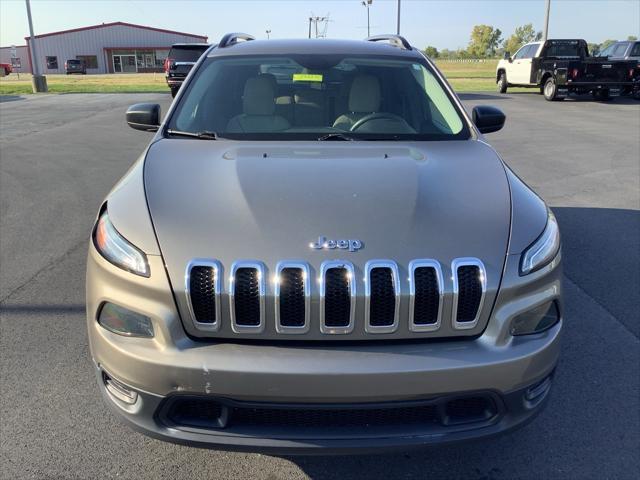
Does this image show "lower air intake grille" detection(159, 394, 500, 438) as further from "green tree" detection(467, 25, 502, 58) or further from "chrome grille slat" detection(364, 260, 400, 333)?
"green tree" detection(467, 25, 502, 58)

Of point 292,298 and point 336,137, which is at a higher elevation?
point 336,137

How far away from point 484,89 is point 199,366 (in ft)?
90.3

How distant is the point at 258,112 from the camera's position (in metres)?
3.72

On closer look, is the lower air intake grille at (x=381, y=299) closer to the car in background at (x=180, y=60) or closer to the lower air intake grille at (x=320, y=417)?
the lower air intake grille at (x=320, y=417)

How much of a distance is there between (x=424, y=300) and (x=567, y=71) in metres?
20.0

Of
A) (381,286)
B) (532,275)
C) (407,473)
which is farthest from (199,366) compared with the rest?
(532,275)

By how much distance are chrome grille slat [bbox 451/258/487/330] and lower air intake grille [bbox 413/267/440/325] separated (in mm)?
81

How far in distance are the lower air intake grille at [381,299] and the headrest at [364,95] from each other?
6.22ft

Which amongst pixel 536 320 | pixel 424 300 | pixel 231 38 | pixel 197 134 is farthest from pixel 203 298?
pixel 231 38

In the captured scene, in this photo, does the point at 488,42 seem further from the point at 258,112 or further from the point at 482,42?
the point at 258,112

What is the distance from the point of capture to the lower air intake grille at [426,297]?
2.12 m

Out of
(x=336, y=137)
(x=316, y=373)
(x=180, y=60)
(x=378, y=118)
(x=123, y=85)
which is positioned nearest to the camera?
(x=316, y=373)

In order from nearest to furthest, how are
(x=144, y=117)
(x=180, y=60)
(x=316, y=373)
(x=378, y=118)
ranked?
(x=316, y=373) < (x=378, y=118) < (x=144, y=117) < (x=180, y=60)

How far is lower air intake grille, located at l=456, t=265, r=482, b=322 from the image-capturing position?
7.06 ft
